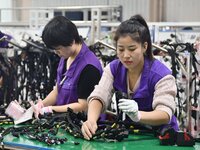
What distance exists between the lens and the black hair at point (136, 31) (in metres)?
1.98

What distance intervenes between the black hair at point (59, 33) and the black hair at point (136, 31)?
0.35 meters

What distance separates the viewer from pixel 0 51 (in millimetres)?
3443

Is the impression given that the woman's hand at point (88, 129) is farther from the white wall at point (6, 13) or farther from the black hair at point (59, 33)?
the white wall at point (6, 13)

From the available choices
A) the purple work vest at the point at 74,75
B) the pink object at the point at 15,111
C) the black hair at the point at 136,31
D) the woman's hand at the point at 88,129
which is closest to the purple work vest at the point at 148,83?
the black hair at the point at 136,31

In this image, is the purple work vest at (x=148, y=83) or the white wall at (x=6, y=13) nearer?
the purple work vest at (x=148, y=83)

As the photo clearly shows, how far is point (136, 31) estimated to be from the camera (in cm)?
199

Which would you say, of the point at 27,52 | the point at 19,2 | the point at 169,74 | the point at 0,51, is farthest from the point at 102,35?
the point at 19,2

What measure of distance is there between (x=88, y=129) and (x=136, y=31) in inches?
18.9

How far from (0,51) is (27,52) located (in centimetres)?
31

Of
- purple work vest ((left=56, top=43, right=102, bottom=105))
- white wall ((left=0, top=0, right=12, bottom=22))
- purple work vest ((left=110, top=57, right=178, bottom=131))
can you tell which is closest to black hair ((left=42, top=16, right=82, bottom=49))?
purple work vest ((left=56, top=43, right=102, bottom=105))

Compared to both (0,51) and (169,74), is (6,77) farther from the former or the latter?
(169,74)

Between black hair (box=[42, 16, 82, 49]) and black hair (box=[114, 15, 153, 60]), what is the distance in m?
0.35

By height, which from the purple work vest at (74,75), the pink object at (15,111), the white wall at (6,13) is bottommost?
the pink object at (15,111)

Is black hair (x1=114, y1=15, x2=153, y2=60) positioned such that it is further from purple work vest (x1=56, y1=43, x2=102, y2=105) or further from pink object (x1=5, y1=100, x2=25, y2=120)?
pink object (x1=5, y1=100, x2=25, y2=120)
